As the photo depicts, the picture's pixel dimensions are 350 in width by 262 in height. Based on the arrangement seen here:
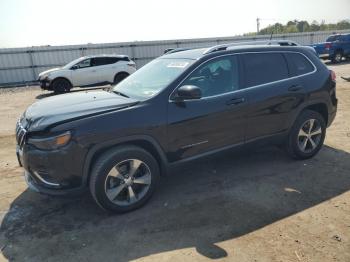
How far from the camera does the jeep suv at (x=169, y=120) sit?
3.60 m

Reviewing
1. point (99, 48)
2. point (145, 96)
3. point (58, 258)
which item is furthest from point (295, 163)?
point (99, 48)

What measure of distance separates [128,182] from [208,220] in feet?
3.25

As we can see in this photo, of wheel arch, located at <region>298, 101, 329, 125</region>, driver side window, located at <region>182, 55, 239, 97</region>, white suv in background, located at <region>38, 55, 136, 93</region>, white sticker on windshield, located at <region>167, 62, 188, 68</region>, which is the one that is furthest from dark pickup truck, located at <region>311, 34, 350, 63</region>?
white sticker on windshield, located at <region>167, 62, 188, 68</region>

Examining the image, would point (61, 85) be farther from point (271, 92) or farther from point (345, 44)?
point (345, 44)

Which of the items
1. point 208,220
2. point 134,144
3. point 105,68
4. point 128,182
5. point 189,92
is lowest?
point 208,220

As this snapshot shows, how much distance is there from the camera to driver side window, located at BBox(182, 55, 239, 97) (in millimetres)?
4262

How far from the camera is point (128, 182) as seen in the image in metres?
3.89

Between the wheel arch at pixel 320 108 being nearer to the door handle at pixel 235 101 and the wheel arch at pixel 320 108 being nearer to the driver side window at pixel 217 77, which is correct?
the door handle at pixel 235 101

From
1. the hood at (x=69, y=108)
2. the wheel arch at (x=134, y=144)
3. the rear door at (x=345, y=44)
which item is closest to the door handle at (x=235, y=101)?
the wheel arch at (x=134, y=144)

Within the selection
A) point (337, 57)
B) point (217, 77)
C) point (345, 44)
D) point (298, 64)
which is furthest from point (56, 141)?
point (345, 44)

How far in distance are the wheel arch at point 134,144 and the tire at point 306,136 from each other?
2163 millimetres

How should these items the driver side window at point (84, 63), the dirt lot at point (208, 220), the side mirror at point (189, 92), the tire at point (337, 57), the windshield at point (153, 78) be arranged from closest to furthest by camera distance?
the dirt lot at point (208, 220) → the side mirror at point (189, 92) → the windshield at point (153, 78) → the driver side window at point (84, 63) → the tire at point (337, 57)

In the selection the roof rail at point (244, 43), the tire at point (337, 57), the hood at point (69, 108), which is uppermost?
the roof rail at point (244, 43)

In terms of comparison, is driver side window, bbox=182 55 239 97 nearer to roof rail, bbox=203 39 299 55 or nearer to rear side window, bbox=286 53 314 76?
roof rail, bbox=203 39 299 55
